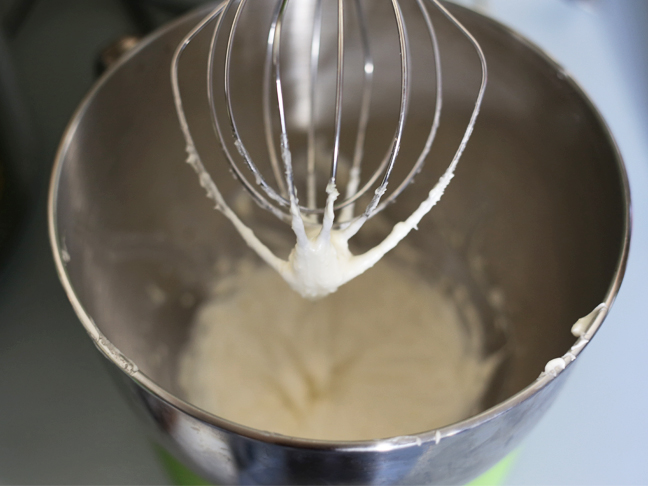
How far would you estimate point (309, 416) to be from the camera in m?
0.52

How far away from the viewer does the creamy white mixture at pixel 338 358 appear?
52cm

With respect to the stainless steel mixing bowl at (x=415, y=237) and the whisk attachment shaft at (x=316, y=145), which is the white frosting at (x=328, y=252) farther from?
the stainless steel mixing bowl at (x=415, y=237)

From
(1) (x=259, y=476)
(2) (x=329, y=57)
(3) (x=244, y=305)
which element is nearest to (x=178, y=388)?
(3) (x=244, y=305)

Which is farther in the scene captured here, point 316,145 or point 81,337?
point 316,145

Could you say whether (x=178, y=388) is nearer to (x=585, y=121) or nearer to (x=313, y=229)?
(x=313, y=229)

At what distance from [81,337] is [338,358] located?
0.23 m

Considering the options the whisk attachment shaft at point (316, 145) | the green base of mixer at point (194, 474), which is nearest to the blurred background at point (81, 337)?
the green base of mixer at point (194, 474)

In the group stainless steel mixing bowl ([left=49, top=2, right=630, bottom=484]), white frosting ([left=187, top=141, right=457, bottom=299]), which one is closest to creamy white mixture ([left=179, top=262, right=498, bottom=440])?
stainless steel mixing bowl ([left=49, top=2, right=630, bottom=484])

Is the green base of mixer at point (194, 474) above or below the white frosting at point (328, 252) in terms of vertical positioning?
below

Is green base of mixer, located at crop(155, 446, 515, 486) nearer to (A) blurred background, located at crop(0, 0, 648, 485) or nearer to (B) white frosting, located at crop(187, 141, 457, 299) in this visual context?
(A) blurred background, located at crop(0, 0, 648, 485)

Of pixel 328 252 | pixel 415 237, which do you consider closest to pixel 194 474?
pixel 328 252

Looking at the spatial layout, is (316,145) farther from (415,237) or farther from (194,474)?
(194,474)

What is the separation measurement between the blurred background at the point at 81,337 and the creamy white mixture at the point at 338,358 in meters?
0.09

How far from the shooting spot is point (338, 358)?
1.89 ft
